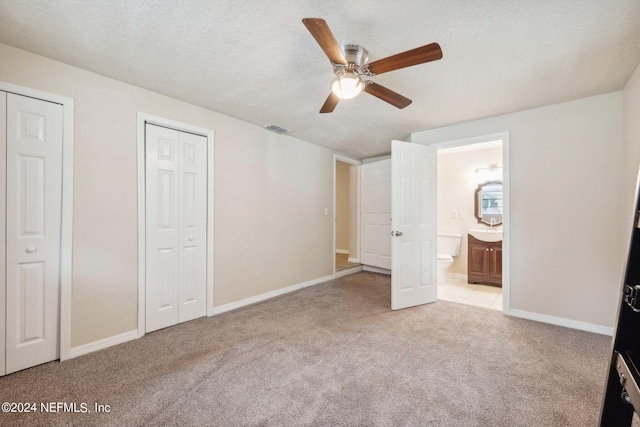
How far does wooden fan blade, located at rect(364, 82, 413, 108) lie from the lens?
2021 millimetres

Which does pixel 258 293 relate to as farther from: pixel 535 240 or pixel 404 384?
pixel 535 240

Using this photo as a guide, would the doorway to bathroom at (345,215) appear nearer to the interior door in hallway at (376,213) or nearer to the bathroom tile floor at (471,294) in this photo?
the interior door in hallway at (376,213)

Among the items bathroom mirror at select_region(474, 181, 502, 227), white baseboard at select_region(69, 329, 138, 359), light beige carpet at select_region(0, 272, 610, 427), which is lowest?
light beige carpet at select_region(0, 272, 610, 427)

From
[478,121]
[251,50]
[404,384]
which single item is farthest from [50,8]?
[478,121]

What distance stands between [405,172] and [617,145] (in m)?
1.93

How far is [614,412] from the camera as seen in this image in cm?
103

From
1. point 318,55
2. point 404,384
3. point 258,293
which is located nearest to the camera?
point 404,384

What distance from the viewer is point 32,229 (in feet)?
6.57

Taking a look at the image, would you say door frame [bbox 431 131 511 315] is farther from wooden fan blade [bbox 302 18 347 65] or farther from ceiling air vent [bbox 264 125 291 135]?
ceiling air vent [bbox 264 125 291 135]

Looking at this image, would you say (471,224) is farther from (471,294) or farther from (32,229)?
(32,229)

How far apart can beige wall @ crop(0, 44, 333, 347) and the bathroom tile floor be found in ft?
7.11

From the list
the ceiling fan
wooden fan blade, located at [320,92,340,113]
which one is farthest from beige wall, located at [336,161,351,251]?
the ceiling fan

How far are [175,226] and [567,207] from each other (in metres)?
4.04

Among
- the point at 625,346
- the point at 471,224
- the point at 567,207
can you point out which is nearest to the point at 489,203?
the point at 471,224
